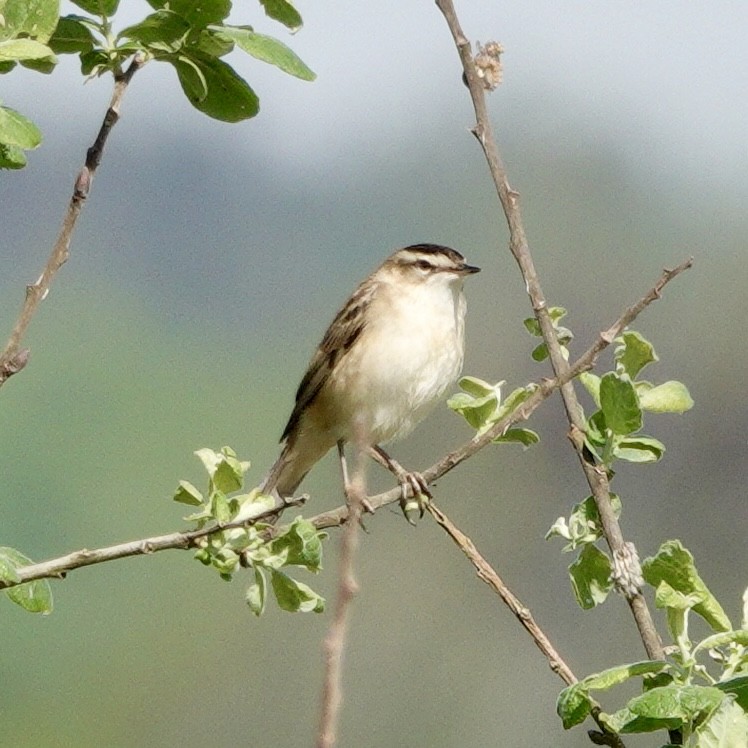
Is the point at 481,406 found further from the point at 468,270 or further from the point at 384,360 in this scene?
the point at 468,270

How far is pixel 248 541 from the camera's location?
198 cm

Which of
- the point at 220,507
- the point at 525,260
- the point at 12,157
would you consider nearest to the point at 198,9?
the point at 12,157

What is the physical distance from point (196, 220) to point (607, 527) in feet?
281

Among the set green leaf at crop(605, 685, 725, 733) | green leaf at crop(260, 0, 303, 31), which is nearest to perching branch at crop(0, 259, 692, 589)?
green leaf at crop(605, 685, 725, 733)

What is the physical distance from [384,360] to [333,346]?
1.25ft

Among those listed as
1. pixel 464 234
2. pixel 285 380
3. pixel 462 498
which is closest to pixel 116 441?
pixel 285 380

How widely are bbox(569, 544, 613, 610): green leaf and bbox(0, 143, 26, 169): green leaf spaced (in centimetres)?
79

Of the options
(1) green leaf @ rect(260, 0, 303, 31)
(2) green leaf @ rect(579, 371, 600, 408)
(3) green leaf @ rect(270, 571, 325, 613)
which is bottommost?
(3) green leaf @ rect(270, 571, 325, 613)

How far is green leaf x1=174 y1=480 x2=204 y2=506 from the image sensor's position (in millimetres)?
1999

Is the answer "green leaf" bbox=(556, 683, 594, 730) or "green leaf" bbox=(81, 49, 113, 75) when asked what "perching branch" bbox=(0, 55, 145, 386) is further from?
"green leaf" bbox=(556, 683, 594, 730)

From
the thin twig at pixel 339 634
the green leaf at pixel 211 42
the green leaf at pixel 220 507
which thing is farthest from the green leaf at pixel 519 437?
the thin twig at pixel 339 634

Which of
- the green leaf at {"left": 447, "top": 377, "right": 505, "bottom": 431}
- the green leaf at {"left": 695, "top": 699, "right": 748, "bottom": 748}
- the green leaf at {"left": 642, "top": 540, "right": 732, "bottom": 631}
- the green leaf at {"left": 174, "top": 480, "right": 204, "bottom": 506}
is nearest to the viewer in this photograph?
the green leaf at {"left": 695, "top": 699, "right": 748, "bottom": 748}

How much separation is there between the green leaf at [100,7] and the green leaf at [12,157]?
23cm

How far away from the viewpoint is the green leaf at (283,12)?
6.52 ft
